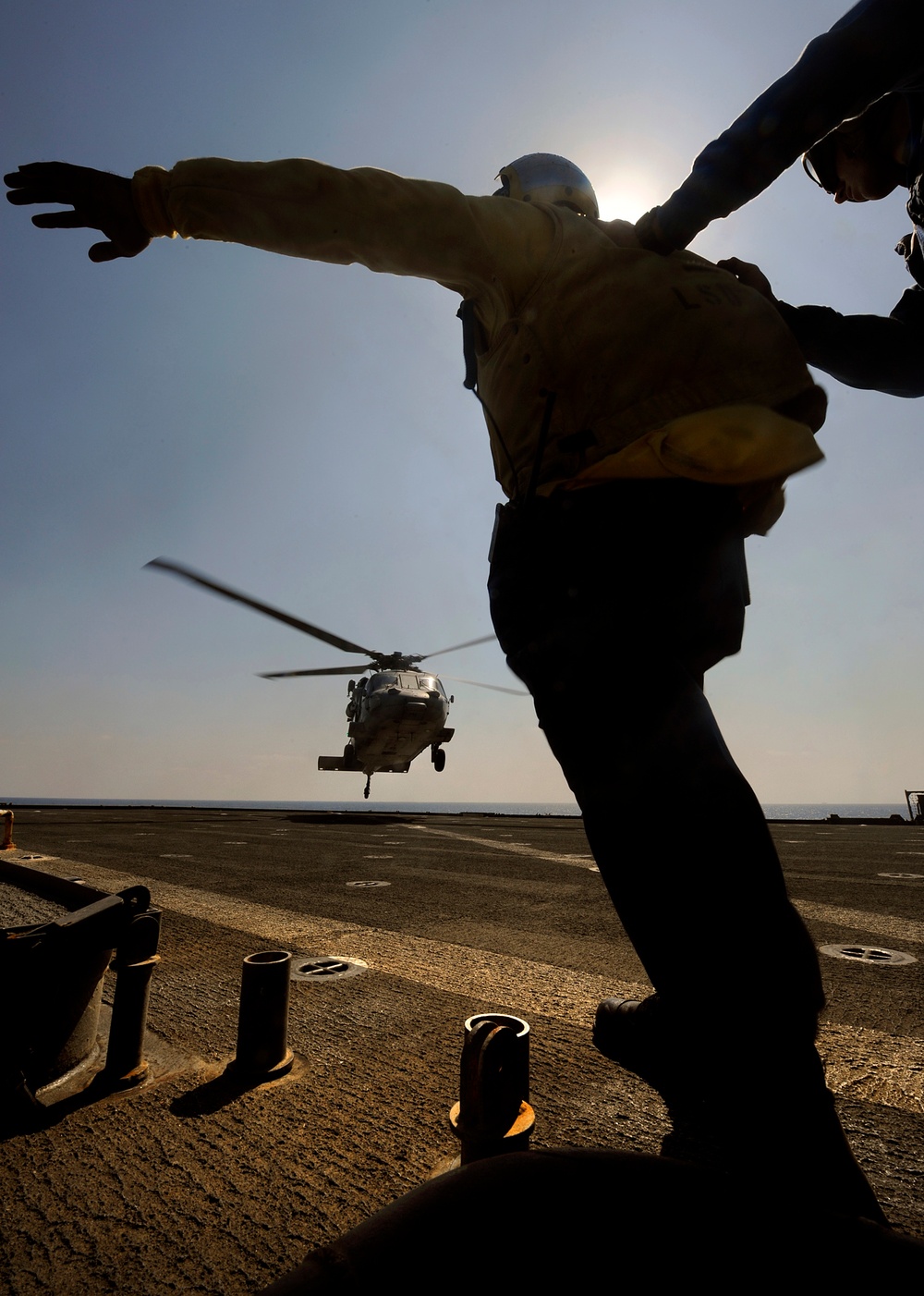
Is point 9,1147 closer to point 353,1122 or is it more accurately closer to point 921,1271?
point 353,1122

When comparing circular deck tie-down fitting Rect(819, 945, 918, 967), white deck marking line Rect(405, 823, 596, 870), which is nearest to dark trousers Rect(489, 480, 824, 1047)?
circular deck tie-down fitting Rect(819, 945, 918, 967)

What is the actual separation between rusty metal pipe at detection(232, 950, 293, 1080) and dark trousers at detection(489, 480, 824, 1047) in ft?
4.38

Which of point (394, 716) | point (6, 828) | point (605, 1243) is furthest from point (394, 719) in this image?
point (605, 1243)

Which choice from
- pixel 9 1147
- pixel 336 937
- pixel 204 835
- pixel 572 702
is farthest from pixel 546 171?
pixel 204 835

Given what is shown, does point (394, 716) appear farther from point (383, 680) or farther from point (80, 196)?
point (80, 196)

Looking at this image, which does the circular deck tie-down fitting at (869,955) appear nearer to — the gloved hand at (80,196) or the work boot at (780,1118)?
the work boot at (780,1118)

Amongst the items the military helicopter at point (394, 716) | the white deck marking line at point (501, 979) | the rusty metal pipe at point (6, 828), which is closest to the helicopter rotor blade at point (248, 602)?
the white deck marking line at point (501, 979)

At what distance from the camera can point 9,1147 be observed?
1.60m

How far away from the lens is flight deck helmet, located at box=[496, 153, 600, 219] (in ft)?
6.28

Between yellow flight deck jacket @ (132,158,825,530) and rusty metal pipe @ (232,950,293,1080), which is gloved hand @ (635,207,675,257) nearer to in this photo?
yellow flight deck jacket @ (132,158,825,530)

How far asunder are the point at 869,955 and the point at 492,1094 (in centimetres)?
292

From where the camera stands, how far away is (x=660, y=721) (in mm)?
1209

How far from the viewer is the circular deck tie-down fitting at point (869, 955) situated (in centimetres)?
313

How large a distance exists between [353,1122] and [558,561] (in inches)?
64.9
